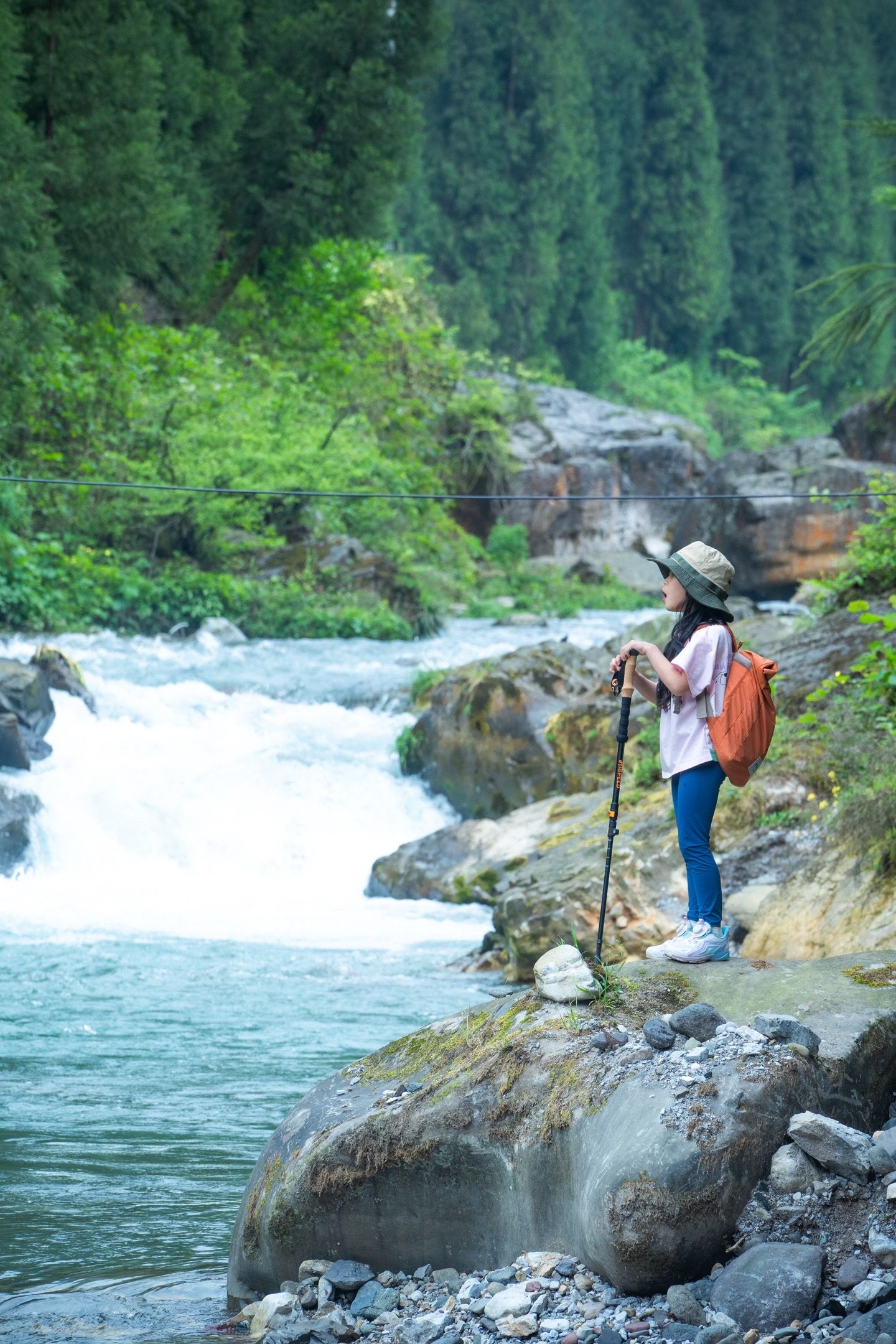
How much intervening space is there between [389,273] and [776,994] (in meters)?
26.5

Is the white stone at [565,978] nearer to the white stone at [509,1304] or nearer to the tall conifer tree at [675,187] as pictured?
the white stone at [509,1304]

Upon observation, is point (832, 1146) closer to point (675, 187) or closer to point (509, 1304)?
point (509, 1304)

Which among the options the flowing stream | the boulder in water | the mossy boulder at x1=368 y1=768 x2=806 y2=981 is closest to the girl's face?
the flowing stream

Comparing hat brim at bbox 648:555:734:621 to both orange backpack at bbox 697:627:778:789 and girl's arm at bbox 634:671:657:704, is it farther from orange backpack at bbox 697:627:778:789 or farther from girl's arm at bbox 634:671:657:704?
girl's arm at bbox 634:671:657:704

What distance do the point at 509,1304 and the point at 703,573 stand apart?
2303 mm

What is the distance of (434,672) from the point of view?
48.6 feet

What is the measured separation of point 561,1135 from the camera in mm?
3842

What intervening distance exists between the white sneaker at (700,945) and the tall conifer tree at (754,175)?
5355cm

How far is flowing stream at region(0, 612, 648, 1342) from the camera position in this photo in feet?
15.9

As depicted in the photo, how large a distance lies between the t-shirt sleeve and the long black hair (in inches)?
3.0

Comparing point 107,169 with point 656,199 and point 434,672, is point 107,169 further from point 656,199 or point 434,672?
point 656,199

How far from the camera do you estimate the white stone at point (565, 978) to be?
421 cm

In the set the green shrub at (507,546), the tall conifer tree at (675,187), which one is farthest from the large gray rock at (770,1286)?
the tall conifer tree at (675,187)

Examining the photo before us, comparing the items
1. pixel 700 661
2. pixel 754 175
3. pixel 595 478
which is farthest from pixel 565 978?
pixel 754 175
